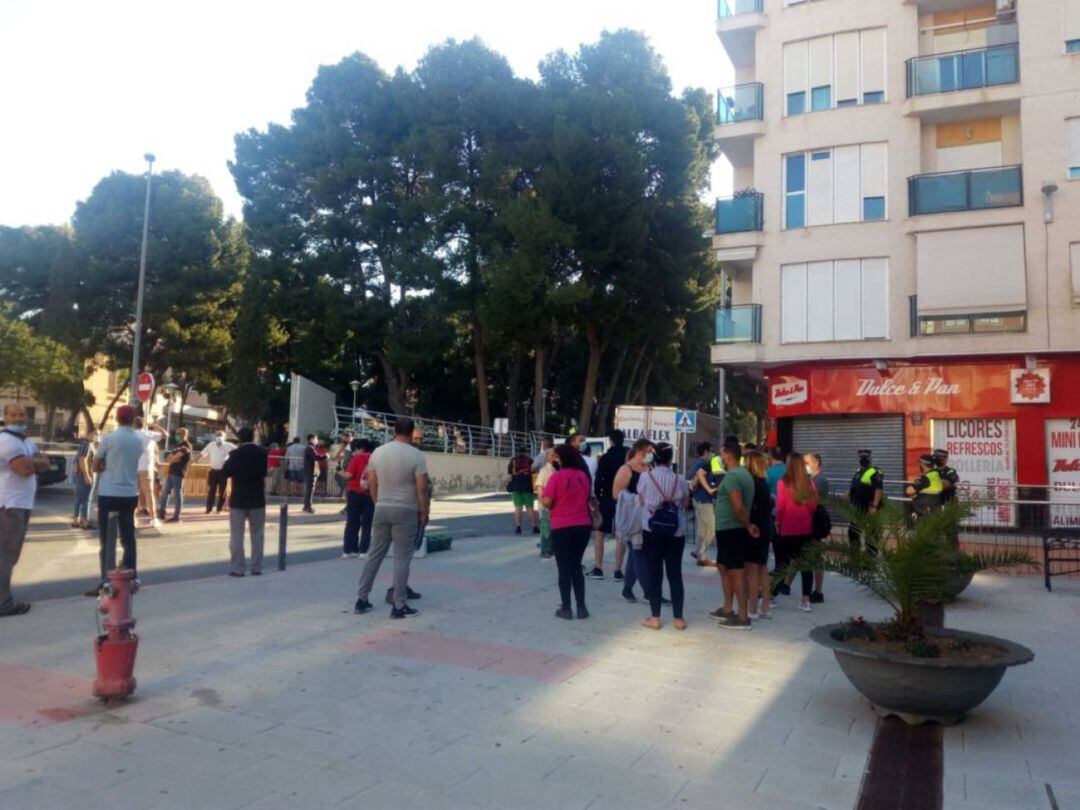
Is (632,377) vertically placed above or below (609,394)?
above

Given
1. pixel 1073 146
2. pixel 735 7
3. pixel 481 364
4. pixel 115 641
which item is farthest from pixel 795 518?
pixel 481 364

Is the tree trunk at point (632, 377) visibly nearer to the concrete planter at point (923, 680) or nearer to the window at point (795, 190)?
the window at point (795, 190)

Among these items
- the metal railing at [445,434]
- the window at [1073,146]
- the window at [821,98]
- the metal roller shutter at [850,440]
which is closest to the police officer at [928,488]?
the metal roller shutter at [850,440]

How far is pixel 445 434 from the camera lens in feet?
114

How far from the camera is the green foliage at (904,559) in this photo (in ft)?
17.9

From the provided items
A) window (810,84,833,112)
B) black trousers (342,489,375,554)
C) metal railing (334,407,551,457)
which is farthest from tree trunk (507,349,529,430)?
black trousers (342,489,375,554)

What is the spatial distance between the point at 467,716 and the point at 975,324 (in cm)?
1958

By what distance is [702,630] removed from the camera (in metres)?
8.26

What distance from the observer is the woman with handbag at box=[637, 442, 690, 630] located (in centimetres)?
804

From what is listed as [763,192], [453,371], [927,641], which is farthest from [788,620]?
[453,371]

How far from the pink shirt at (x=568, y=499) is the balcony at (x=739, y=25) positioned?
2015 centimetres

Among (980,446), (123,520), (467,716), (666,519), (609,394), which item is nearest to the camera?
(467,716)

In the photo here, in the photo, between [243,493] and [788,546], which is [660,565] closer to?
[788,546]

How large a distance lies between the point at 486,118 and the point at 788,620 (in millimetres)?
31013
